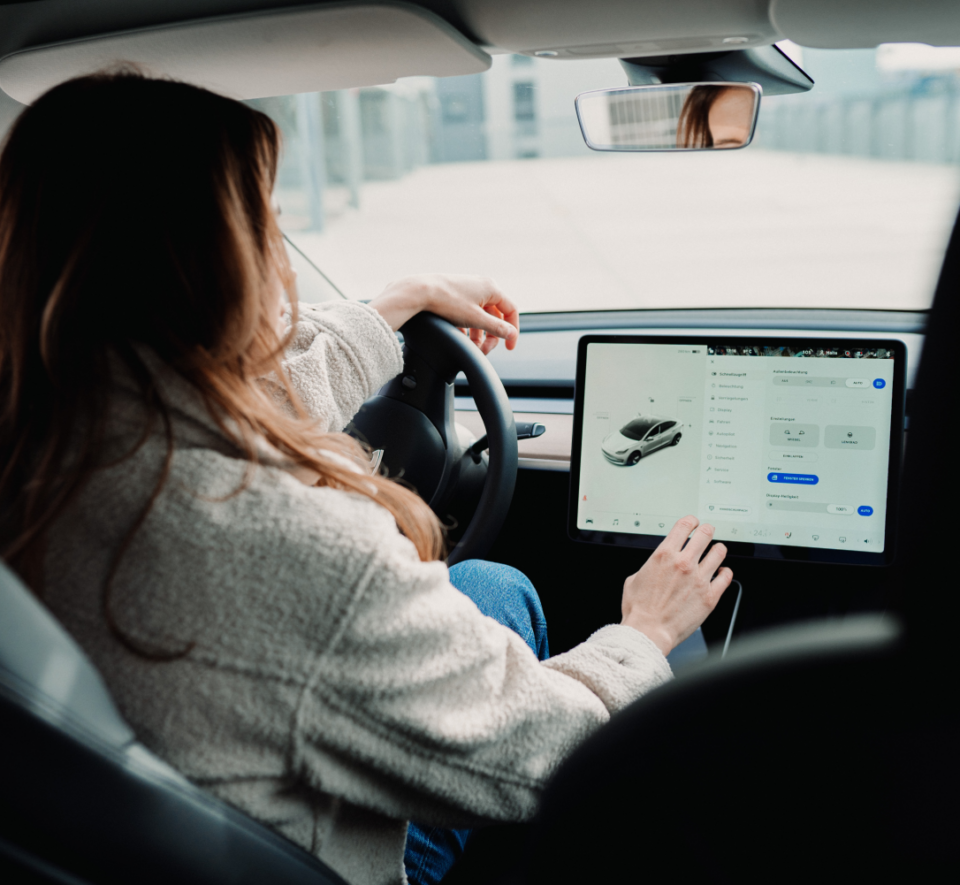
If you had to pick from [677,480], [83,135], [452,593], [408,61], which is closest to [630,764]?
[452,593]

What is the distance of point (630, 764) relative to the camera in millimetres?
605

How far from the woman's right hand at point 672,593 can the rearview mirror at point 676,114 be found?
735 millimetres

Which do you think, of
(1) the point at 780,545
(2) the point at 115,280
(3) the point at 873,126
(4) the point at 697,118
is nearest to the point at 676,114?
(4) the point at 697,118

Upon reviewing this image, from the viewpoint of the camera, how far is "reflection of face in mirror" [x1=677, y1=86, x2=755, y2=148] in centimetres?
151

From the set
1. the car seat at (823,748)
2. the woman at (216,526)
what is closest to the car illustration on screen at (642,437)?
the woman at (216,526)

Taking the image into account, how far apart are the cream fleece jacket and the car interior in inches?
1.9

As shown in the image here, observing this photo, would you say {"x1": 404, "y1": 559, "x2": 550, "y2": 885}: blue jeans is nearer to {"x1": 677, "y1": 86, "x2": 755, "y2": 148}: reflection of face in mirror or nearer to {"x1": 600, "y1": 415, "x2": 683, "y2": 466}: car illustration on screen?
{"x1": 600, "y1": 415, "x2": 683, "y2": 466}: car illustration on screen

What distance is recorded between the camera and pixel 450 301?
1658mm

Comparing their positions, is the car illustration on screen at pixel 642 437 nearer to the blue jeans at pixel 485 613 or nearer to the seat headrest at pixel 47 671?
the blue jeans at pixel 485 613

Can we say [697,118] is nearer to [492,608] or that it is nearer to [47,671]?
[492,608]

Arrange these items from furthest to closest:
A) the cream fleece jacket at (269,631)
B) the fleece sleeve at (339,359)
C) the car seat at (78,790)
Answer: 1. the fleece sleeve at (339,359)
2. the cream fleece jacket at (269,631)
3. the car seat at (78,790)

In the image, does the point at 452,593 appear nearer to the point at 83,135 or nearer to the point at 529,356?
the point at 83,135

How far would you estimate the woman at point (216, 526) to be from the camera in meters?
0.78

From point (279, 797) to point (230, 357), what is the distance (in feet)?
1.38
